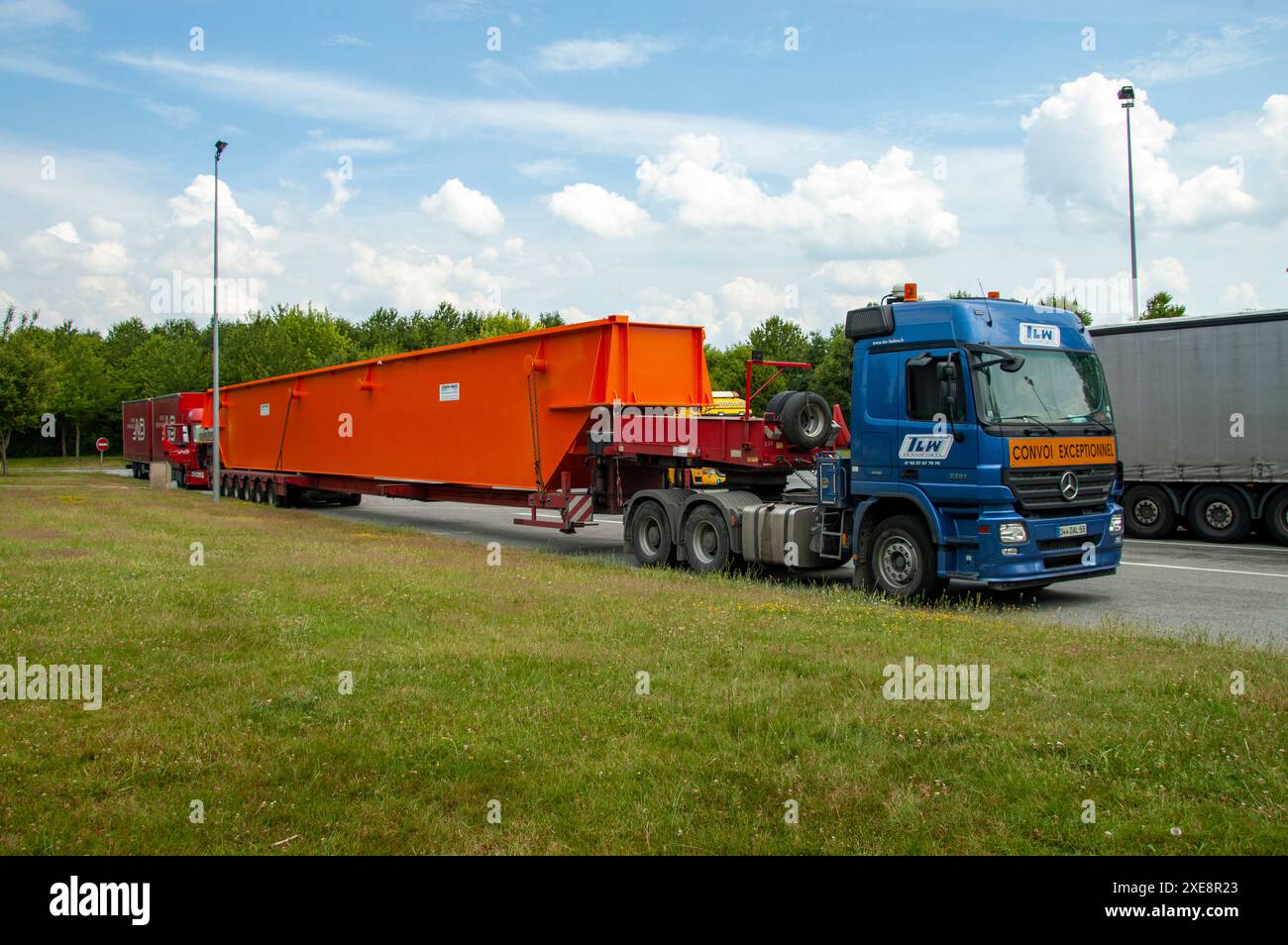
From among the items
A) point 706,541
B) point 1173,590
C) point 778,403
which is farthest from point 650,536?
point 1173,590

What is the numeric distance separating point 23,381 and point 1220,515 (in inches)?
1914

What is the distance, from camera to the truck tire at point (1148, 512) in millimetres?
17672

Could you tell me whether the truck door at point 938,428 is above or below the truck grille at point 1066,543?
above

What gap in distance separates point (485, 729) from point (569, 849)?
5.40 feet

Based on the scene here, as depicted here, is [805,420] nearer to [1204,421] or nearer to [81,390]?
[1204,421]

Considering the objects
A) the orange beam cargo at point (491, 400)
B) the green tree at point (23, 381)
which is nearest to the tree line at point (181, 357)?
the green tree at point (23, 381)

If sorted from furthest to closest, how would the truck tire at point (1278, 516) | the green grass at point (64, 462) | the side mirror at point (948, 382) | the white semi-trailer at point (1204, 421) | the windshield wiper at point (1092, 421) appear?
1. the green grass at point (64, 462)
2. the white semi-trailer at point (1204, 421)
3. the truck tire at point (1278, 516)
4. the windshield wiper at point (1092, 421)
5. the side mirror at point (948, 382)

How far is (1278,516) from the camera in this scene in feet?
53.5

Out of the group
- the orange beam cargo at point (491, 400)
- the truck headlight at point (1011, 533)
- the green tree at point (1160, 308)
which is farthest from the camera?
the green tree at point (1160, 308)

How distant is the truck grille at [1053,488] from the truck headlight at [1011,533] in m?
0.22

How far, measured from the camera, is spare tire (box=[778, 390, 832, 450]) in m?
13.2

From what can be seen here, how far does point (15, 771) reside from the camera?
525cm
